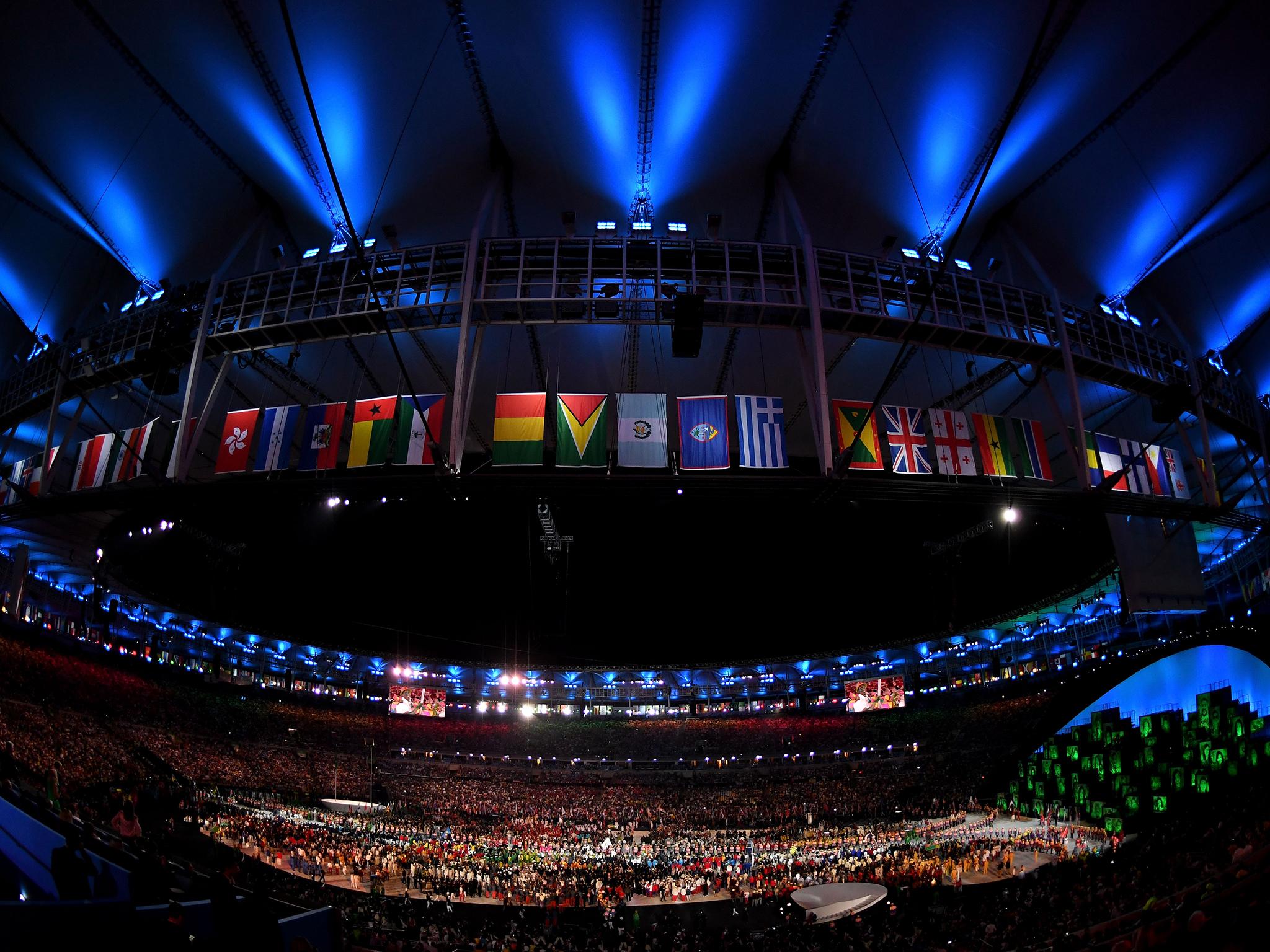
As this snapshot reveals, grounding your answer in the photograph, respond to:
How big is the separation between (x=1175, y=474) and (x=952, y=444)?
8034 mm

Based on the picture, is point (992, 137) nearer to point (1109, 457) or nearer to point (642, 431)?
point (1109, 457)

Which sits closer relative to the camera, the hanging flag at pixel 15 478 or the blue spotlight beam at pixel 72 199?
the blue spotlight beam at pixel 72 199

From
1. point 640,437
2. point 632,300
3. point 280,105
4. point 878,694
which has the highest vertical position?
point 280,105

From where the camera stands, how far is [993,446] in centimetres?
1661

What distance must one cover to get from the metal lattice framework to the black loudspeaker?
83 centimetres

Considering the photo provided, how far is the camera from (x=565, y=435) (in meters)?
15.4

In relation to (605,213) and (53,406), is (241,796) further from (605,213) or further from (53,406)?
(605,213)

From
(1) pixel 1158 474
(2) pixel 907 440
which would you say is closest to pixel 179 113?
(2) pixel 907 440

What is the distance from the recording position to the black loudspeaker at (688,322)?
47.4 feet

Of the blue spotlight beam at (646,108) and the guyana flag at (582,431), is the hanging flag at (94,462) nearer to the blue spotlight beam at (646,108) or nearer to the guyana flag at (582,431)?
the guyana flag at (582,431)

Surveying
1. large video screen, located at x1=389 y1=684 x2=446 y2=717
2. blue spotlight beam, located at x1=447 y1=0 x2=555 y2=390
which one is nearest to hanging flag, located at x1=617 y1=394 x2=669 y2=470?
blue spotlight beam, located at x1=447 y1=0 x2=555 y2=390

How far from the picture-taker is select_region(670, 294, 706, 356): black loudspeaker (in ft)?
47.4

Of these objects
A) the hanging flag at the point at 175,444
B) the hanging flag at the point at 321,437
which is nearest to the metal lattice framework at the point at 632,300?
the hanging flag at the point at 321,437

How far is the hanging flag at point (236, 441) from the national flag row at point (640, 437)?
1.2 inches
